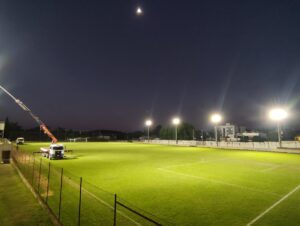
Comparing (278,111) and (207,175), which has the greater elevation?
(278,111)

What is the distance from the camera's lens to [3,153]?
27.3 meters

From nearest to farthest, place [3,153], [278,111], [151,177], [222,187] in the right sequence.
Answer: [222,187]
[151,177]
[3,153]
[278,111]

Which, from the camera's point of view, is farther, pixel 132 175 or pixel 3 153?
pixel 3 153

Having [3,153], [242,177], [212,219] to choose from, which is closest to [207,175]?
[242,177]

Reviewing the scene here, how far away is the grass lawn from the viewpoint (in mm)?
9586

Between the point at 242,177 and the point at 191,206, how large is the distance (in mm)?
9063

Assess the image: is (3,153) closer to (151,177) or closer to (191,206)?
(151,177)

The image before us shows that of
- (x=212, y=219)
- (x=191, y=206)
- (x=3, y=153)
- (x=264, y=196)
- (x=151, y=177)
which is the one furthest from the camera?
(x=3, y=153)

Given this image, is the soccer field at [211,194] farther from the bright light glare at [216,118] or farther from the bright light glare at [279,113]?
the bright light glare at [216,118]

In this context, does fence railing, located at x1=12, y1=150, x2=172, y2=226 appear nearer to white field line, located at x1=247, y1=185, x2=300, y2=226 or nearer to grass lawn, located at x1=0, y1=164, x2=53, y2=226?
grass lawn, located at x1=0, y1=164, x2=53, y2=226

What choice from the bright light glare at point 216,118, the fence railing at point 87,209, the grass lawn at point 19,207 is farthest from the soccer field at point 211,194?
the bright light glare at point 216,118

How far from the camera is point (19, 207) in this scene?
1126 centimetres

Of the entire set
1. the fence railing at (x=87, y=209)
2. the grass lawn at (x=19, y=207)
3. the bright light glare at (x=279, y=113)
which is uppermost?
the bright light glare at (x=279, y=113)

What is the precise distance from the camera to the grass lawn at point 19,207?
9586mm
